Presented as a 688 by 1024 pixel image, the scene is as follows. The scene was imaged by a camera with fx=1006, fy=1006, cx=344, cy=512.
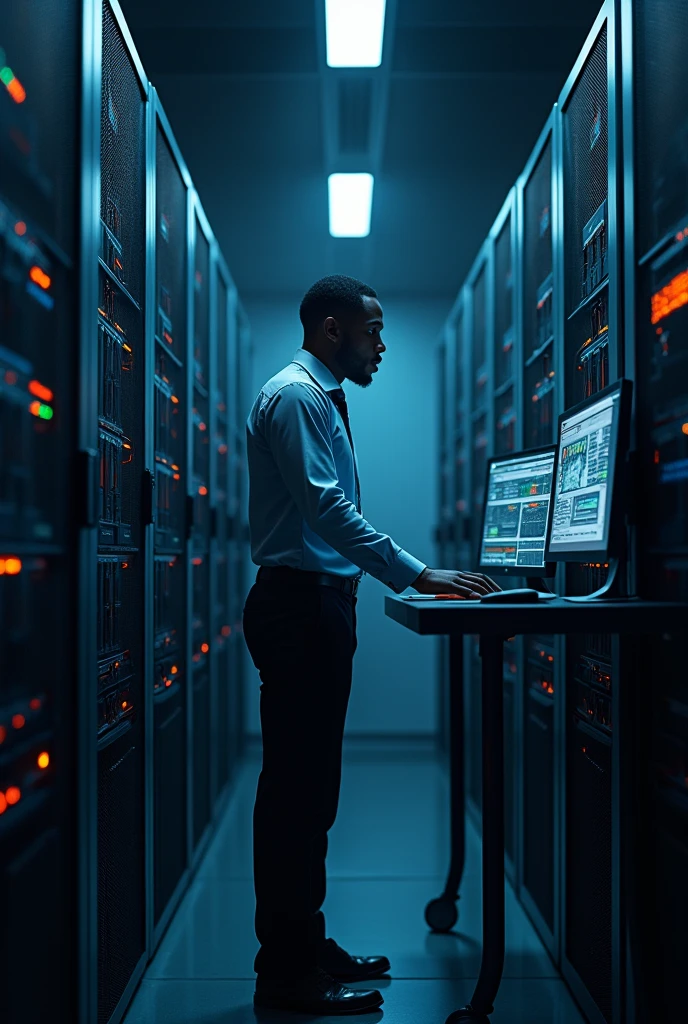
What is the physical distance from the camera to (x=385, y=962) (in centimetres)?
261

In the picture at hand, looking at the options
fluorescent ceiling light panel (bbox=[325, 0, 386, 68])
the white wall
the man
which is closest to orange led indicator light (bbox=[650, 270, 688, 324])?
the man

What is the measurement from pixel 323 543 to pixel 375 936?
129cm

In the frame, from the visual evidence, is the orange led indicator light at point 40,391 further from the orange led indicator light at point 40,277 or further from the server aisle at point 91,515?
the orange led indicator light at point 40,277

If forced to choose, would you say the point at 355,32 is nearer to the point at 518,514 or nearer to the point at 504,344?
the point at 504,344

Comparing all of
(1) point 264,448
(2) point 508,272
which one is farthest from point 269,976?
(2) point 508,272

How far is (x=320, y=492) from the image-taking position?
224 cm

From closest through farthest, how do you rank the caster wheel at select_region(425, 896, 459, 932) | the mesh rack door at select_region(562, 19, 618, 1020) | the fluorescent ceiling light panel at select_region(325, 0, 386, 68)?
the mesh rack door at select_region(562, 19, 618, 1020) → the caster wheel at select_region(425, 896, 459, 932) → the fluorescent ceiling light panel at select_region(325, 0, 386, 68)

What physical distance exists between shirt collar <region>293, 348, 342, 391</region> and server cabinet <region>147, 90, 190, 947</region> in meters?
0.42

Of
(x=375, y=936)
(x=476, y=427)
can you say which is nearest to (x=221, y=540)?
(x=476, y=427)

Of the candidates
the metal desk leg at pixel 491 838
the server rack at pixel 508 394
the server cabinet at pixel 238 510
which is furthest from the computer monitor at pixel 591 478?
the server cabinet at pixel 238 510

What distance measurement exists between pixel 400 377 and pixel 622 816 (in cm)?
481

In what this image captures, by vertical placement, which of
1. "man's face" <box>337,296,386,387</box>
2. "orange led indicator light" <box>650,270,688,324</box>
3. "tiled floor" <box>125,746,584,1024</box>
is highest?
"man's face" <box>337,296,386,387</box>

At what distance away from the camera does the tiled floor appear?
2379mm

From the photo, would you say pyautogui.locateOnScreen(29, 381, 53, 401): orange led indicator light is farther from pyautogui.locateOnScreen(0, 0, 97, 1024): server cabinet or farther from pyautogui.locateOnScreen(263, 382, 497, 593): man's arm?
pyautogui.locateOnScreen(263, 382, 497, 593): man's arm
